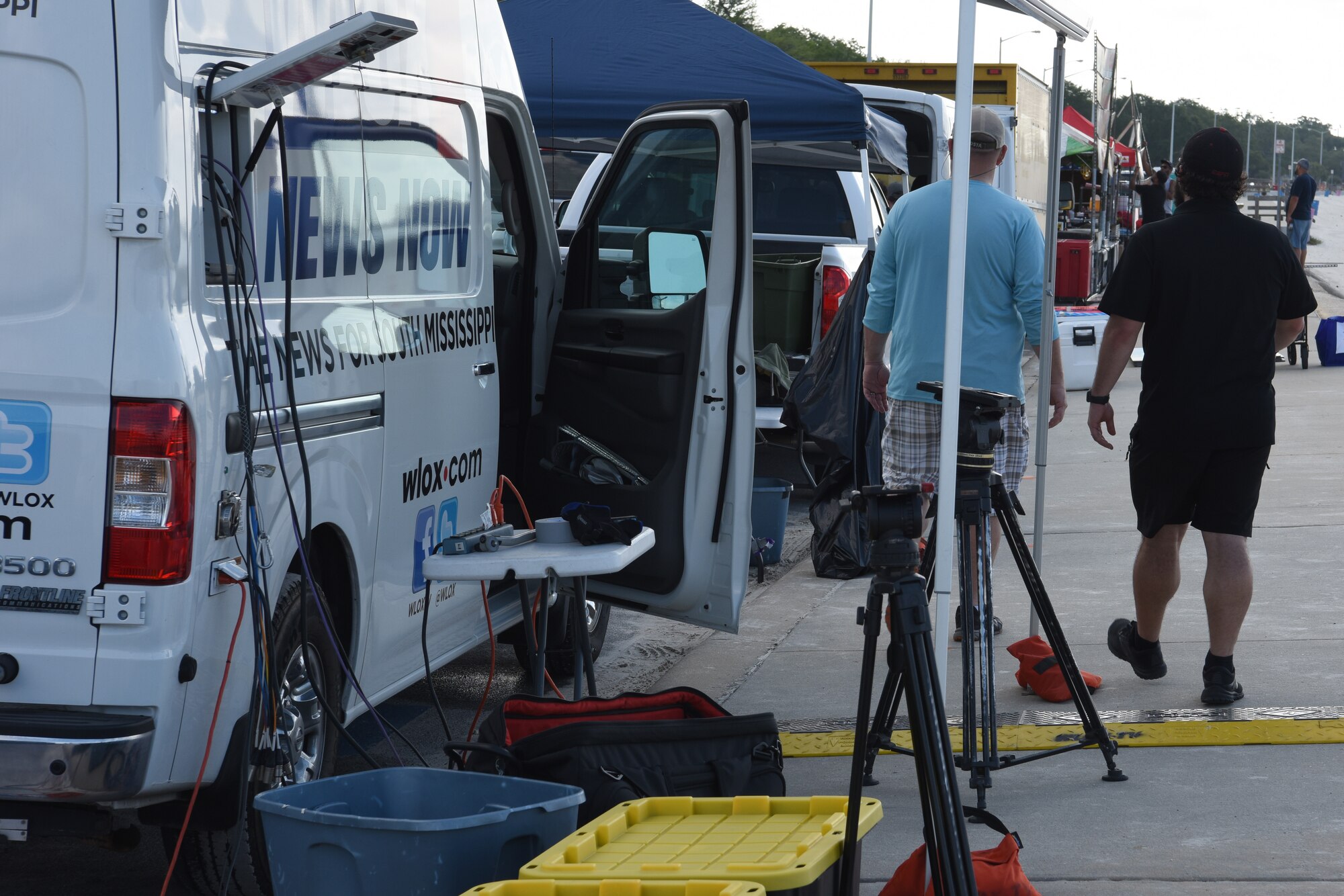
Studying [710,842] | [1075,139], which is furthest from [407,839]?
[1075,139]

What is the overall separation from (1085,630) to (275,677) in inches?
159

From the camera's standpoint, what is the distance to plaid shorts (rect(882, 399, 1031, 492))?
5457mm

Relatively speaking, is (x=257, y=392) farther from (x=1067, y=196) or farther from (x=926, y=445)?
(x=1067, y=196)

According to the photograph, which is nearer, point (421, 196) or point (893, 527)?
point (893, 527)

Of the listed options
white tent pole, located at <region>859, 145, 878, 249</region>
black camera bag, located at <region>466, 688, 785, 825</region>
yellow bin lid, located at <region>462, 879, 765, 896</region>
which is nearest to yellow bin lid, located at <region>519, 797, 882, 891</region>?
yellow bin lid, located at <region>462, 879, 765, 896</region>

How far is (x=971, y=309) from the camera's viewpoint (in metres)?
5.49

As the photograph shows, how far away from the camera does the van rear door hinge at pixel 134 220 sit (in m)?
3.25

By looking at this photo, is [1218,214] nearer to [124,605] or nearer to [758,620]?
[758,620]

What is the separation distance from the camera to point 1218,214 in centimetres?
530

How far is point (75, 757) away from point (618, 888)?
1.20 metres

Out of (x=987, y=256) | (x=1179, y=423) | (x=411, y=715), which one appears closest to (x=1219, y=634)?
(x=1179, y=423)

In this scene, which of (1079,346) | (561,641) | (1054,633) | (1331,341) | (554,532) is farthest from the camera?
(1331,341)

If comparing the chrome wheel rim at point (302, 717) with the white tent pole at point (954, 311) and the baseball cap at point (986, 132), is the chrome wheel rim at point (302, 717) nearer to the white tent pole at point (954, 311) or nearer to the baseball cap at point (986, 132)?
the white tent pole at point (954, 311)

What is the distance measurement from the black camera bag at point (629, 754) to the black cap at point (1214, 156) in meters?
2.69
